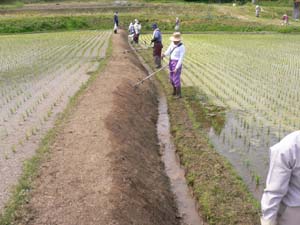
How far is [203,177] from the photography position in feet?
17.9

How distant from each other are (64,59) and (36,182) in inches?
509

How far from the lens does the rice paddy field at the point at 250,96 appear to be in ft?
21.3

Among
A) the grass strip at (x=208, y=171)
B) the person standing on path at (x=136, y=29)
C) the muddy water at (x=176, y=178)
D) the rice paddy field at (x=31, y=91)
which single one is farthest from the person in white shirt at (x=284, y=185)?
the person standing on path at (x=136, y=29)

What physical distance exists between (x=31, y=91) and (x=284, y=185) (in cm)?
941

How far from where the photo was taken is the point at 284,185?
233cm

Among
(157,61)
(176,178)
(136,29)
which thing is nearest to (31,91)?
(157,61)

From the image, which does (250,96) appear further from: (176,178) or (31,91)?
(31,91)

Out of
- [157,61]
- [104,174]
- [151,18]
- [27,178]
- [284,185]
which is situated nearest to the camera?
[284,185]

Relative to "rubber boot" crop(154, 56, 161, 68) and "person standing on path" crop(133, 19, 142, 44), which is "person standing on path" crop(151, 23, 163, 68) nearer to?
"rubber boot" crop(154, 56, 161, 68)

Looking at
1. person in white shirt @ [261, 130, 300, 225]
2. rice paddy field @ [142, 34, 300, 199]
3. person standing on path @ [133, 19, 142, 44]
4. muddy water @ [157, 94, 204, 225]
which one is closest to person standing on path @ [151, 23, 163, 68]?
rice paddy field @ [142, 34, 300, 199]

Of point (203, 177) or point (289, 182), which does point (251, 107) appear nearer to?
point (203, 177)

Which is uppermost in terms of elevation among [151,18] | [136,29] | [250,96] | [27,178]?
[151,18]

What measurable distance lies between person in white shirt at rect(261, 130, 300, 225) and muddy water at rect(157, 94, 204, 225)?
2266 millimetres

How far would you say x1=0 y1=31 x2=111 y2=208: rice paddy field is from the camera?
6156mm
